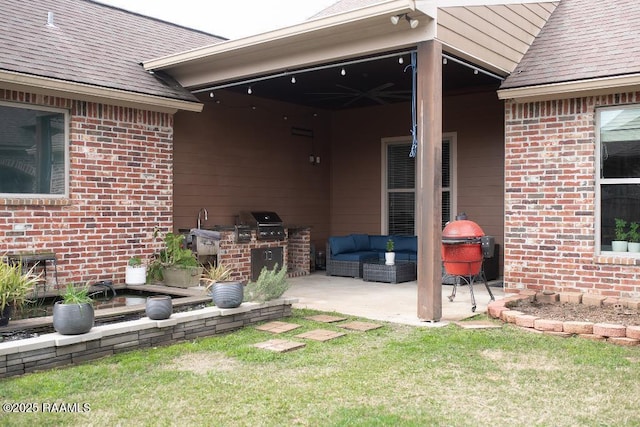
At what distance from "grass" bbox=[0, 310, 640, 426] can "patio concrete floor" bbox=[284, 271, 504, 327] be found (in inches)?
45.3

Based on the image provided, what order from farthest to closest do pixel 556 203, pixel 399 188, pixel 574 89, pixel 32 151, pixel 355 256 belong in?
pixel 399 188
pixel 355 256
pixel 556 203
pixel 32 151
pixel 574 89

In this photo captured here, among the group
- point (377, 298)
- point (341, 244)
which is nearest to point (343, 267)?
point (341, 244)

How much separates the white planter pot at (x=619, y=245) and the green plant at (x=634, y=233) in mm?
81

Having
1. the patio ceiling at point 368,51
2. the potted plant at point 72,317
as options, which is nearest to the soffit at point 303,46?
the patio ceiling at point 368,51

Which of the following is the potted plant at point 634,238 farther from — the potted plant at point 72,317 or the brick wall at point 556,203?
the potted plant at point 72,317

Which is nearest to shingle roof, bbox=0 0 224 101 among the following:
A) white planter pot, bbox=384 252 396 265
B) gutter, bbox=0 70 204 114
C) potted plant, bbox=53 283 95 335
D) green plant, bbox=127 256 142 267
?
gutter, bbox=0 70 204 114

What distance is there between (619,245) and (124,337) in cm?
548

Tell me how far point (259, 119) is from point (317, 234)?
Answer: 2498mm

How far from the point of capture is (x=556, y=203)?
289 inches

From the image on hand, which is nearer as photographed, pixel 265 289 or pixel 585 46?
pixel 265 289

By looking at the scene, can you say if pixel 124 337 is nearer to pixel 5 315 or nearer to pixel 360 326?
pixel 5 315

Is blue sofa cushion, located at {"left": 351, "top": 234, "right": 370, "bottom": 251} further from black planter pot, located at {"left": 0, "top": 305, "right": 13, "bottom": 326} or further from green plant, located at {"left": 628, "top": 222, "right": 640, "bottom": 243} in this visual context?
black planter pot, located at {"left": 0, "top": 305, "right": 13, "bottom": 326}

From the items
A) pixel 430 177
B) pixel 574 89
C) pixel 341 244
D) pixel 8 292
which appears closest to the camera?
pixel 8 292

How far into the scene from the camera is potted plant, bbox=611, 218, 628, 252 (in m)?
7.06
